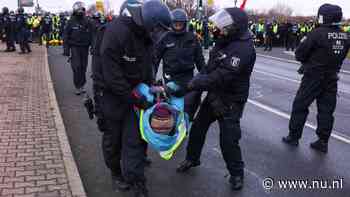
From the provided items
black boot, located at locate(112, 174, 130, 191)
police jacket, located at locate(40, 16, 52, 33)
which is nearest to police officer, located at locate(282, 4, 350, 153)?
black boot, located at locate(112, 174, 130, 191)

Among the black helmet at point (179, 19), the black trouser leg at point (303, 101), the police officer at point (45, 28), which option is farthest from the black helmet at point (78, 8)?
the police officer at point (45, 28)

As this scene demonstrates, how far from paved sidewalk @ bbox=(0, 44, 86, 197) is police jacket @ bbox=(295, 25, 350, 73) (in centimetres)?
340

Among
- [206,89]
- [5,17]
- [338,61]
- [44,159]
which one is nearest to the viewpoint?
[206,89]

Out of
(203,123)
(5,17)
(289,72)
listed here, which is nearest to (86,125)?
(203,123)

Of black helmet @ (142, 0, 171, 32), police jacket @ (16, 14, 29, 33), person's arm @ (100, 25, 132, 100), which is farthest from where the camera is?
police jacket @ (16, 14, 29, 33)

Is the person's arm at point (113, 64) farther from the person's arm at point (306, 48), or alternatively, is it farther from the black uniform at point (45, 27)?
the black uniform at point (45, 27)

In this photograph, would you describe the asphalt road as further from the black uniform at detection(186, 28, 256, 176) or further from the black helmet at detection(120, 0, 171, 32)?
the black helmet at detection(120, 0, 171, 32)

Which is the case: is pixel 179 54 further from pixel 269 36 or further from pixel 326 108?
pixel 269 36

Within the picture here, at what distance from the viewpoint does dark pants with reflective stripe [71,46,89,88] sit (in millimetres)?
8891

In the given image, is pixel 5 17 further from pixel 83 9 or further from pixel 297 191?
pixel 297 191

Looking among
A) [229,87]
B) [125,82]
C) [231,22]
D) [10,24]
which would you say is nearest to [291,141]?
[229,87]

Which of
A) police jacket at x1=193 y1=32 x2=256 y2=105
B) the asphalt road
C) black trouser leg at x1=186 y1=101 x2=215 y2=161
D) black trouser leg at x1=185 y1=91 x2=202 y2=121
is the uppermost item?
police jacket at x1=193 y1=32 x2=256 y2=105

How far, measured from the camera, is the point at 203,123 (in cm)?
469

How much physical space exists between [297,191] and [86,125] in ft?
11.7
